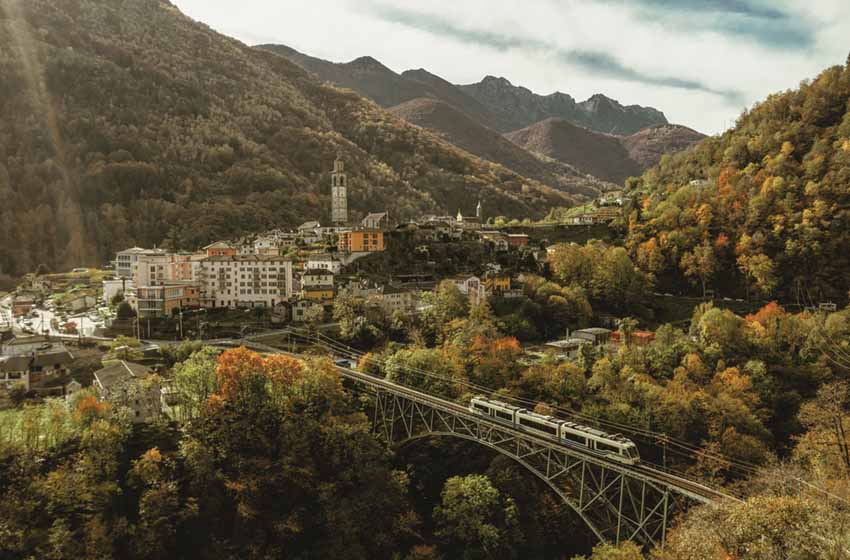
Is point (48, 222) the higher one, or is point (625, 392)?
point (48, 222)

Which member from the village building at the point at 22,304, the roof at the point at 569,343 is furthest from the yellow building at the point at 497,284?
the village building at the point at 22,304

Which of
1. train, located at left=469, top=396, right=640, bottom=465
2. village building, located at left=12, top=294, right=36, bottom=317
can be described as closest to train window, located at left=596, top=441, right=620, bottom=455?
train, located at left=469, top=396, right=640, bottom=465

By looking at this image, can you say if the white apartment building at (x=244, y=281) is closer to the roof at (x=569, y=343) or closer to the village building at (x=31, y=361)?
the village building at (x=31, y=361)

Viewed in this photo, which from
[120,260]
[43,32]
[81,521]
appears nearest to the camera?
[81,521]

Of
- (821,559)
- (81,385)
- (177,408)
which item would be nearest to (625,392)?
(821,559)

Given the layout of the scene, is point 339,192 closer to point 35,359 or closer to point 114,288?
point 114,288

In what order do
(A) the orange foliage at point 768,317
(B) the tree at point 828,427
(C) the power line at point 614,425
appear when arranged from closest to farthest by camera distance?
(B) the tree at point 828,427 → (C) the power line at point 614,425 → (A) the orange foliage at point 768,317

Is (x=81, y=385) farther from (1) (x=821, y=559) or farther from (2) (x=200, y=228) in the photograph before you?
(2) (x=200, y=228)
